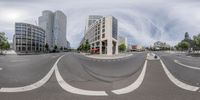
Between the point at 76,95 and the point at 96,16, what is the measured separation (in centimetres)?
19322

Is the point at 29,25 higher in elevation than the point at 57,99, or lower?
higher

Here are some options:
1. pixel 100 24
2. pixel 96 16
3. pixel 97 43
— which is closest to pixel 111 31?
pixel 100 24

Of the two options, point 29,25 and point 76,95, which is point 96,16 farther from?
point 76,95

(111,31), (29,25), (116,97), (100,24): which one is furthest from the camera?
(29,25)

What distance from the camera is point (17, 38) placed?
164375 millimetres

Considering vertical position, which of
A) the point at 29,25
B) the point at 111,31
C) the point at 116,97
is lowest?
the point at 116,97

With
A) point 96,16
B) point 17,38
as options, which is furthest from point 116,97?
point 96,16

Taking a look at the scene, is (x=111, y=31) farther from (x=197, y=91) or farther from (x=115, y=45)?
(x=197, y=91)

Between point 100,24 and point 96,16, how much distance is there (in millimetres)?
79519

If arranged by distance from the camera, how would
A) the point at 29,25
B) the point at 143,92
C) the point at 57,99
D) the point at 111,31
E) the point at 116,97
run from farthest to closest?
the point at 29,25 < the point at 111,31 < the point at 143,92 < the point at 116,97 < the point at 57,99

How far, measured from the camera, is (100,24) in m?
119

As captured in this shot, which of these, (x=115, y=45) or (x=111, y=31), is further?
(x=115, y=45)

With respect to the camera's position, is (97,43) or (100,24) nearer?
(100,24)

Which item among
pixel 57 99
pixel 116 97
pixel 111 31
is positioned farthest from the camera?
pixel 111 31
